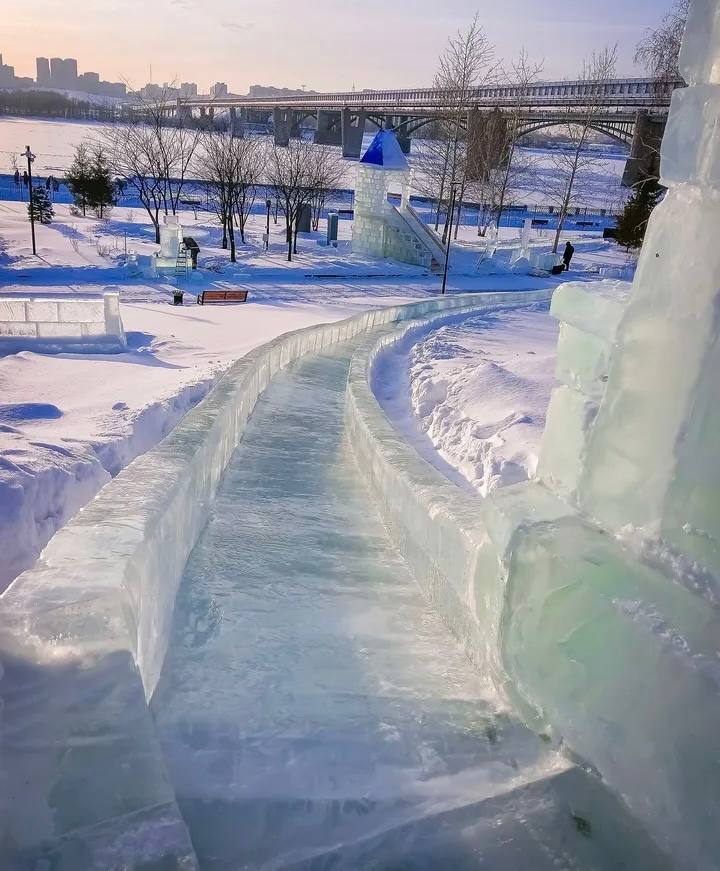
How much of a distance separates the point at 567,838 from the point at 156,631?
69.9 inches

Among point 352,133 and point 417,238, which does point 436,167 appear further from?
point 352,133

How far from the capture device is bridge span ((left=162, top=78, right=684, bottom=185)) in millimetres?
37469

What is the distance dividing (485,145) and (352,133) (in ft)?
129

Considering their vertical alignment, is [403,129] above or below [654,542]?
above

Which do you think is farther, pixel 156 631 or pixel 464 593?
pixel 464 593

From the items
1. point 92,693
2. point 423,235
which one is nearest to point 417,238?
point 423,235

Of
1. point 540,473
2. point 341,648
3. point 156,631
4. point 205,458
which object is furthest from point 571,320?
point 205,458

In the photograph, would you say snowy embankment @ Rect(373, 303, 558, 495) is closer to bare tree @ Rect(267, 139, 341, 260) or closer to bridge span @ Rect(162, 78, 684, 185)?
bridge span @ Rect(162, 78, 684, 185)

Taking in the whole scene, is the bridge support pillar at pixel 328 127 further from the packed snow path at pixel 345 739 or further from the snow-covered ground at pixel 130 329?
the packed snow path at pixel 345 739

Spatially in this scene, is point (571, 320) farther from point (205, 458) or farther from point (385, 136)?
point (385, 136)

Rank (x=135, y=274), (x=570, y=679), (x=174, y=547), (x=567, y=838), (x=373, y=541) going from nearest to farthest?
(x=567, y=838), (x=570, y=679), (x=174, y=547), (x=373, y=541), (x=135, y=274)

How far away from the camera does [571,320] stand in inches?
105

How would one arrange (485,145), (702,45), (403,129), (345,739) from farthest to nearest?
(403,129)
(485,145)
(345,739)
(702,45)

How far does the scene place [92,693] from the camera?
6.58ft
